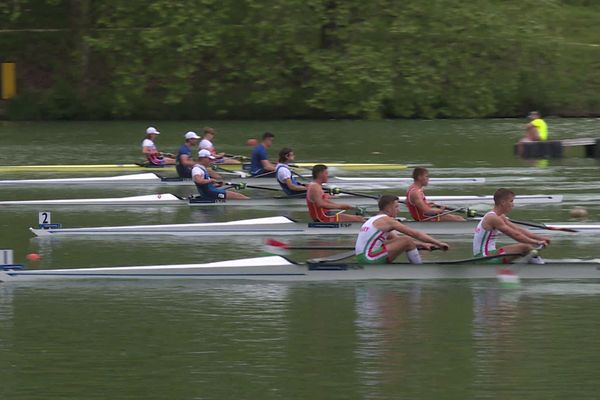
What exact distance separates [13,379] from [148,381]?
120 centimetres

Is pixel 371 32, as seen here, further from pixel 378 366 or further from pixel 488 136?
pixel 378 366

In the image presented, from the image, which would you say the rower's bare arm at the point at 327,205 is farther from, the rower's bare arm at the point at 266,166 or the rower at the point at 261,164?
the rower's bare arm at the point at 266,166

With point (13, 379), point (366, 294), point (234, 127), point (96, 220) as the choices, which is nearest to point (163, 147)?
point (234, 127)

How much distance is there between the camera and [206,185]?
67.7 ft

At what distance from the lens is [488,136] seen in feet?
114

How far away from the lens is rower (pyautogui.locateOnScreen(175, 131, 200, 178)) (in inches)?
900

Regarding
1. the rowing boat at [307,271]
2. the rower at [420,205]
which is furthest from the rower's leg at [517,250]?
the rower at [420,205]

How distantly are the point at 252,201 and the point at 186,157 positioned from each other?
9.23 feet

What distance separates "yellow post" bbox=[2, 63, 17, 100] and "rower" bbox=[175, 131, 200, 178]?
2122 centimetres

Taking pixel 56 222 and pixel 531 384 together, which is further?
pixel 56 222

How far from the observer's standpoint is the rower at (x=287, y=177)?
1994 cm

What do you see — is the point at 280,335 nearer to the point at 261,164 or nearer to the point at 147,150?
the point at 261,164

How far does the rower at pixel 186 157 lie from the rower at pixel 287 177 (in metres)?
2.82

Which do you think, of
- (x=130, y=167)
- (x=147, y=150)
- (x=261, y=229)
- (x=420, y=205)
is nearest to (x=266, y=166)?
(x=147, y=150)
